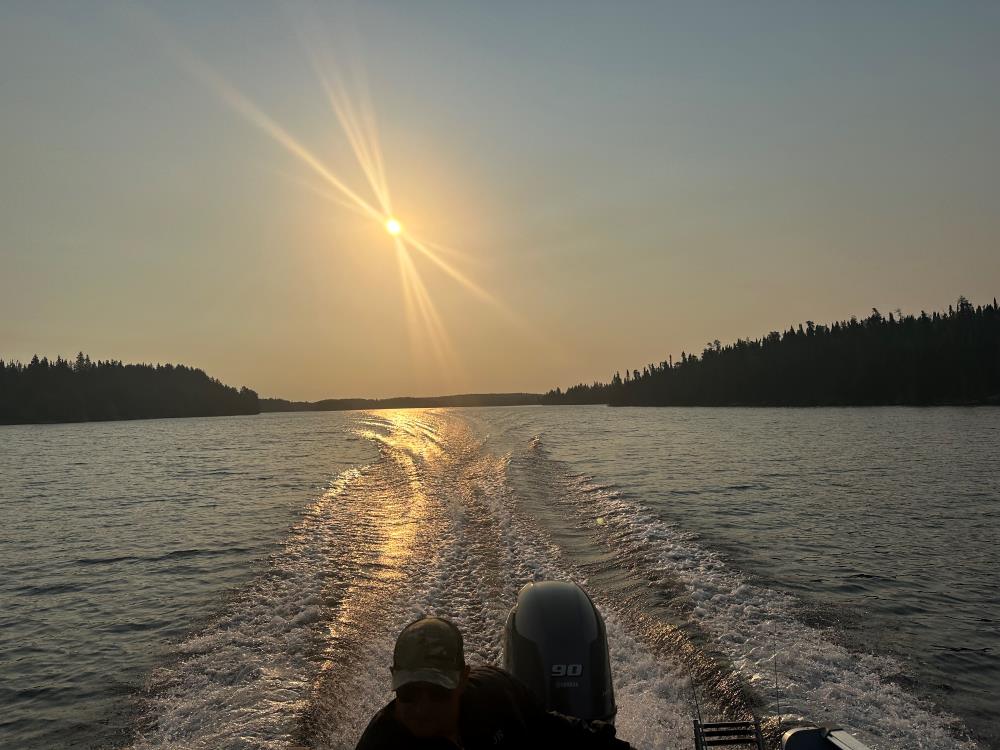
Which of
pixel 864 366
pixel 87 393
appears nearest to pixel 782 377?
pixel 864 366

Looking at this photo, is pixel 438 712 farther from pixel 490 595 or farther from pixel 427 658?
pixel 490 595

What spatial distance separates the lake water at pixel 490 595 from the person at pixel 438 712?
Result: 11.6 feet

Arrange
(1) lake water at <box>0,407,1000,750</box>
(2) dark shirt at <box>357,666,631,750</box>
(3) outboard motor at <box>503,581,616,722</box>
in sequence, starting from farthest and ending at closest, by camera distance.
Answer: (1) lake water at <box>0,407,1000,750</box> < (3) outboard motor at <box>503,581,616,722</box> < (2) dark shirt at <box>357,666,631,750</box>

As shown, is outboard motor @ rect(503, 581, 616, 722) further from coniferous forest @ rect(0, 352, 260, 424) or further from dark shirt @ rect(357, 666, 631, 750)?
coniferous forest @ rect(0, 352, 260, 424)

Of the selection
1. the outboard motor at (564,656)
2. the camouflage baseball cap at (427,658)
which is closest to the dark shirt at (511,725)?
the camouflage baseball cap at (427,658)

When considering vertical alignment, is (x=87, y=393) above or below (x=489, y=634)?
above

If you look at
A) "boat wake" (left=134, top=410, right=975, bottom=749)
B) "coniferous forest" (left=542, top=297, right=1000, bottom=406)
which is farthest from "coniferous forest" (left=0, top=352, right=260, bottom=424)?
"boat wake" (left=134, top=410, right=975, bottom=749)

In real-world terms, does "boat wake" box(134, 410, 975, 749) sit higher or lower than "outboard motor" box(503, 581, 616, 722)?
lower

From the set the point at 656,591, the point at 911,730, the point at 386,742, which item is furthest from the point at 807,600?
the point at 386,742

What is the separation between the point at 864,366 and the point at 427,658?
462 ft

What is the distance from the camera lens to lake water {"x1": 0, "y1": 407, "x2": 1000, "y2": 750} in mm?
6977

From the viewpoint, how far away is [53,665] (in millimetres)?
8977

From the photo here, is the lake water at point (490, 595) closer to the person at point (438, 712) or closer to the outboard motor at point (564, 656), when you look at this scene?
the outboard motor at point (564, 656)

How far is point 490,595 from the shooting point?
11.1m
